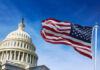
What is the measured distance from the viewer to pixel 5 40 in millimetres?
90000

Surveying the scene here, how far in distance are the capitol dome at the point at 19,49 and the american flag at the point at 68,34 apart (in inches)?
2327

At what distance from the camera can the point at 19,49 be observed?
84562 mm

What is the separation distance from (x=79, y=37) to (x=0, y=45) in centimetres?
7414

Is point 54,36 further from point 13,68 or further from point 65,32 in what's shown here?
point 13,68

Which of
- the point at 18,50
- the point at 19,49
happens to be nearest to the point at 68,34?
the point at 18,50

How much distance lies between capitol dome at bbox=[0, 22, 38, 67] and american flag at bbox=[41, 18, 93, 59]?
5910 centimetres

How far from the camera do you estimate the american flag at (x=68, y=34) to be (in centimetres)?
2219

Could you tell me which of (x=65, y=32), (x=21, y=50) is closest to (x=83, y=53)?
(x=65, y=32)

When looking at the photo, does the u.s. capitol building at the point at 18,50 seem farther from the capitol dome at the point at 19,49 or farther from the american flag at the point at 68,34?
the american flag at the point at 68,34

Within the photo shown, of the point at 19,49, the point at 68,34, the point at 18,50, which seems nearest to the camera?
the point at 68,34

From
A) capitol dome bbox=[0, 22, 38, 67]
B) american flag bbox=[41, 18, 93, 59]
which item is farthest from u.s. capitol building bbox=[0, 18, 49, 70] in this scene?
american flag bbox=[41, 18, 93, 59]

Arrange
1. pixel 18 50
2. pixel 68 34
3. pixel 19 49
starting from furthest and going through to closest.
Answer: pixel 19 49
pixel 18 50
pixel 68 34

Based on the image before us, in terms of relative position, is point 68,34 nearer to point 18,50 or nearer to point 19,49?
point 18,50

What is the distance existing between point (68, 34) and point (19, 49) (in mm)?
63758
